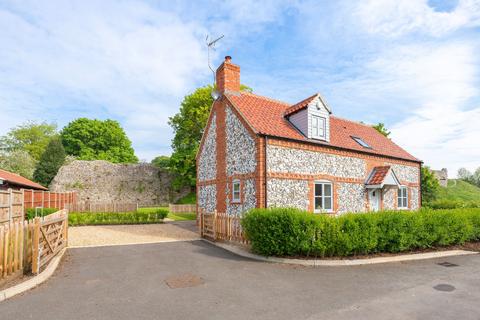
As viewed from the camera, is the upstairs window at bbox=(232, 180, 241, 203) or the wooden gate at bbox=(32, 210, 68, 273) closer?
the wooden gate at bbox=(32, 210, 68, 273)

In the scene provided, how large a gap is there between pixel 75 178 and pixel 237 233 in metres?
34.7

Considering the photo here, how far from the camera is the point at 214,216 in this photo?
13633 mm

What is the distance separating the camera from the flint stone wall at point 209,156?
1864 cm

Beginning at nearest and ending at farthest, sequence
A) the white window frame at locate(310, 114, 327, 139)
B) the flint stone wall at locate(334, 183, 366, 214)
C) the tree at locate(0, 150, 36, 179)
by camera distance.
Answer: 1. the white window frame at locate(310, 114, 327, 139)
2. the flint stone wall at locate(334, 183, 366, 214)
3. the tree at locate(0, 150, 36, 179)

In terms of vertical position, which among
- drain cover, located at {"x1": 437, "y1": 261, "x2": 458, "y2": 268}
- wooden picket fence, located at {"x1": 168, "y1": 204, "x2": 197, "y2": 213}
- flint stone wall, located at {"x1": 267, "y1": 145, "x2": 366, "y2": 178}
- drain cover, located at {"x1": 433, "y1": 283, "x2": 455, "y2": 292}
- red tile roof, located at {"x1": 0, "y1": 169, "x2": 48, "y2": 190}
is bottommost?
wooden picket fence, located at {"x1": 168, "y1": 204, "x2": 197, "y2": 213}

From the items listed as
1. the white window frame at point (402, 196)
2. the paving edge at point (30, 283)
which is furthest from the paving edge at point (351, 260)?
the white window frame at point (402, 196)

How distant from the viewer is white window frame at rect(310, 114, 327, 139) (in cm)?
1636

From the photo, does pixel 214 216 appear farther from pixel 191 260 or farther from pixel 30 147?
pixel 30 147

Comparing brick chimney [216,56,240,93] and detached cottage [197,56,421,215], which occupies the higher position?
brick chimney [216,56,240,93]

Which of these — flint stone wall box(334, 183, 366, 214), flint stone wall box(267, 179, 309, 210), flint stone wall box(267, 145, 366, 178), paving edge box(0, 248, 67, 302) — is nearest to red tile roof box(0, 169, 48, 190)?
paving edge box(0, 248, 67, 302)

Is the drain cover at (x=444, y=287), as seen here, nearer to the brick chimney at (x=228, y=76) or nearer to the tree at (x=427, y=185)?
the brick chimney at (x=228, y=76)

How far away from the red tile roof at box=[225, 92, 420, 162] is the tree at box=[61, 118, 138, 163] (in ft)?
155

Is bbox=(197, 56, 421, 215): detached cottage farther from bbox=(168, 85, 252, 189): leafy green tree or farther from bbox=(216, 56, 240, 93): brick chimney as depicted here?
bbox=(168, 85, 252, 189): leafy green tree

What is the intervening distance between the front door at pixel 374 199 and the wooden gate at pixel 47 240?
691 inches
